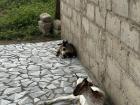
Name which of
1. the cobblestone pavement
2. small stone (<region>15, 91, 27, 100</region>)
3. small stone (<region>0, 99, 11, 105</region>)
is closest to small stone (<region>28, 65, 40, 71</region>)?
the cobblestone pavement

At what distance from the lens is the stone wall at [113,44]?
15.7 ft

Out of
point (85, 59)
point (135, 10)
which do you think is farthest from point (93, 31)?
point (135, 10)

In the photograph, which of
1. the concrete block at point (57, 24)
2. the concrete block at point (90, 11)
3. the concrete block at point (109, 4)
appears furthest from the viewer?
the concrete block at point (57, 24)

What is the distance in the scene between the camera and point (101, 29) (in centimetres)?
639

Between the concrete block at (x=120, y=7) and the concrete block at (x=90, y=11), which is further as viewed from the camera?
the concrete block at (x=90, y=11)

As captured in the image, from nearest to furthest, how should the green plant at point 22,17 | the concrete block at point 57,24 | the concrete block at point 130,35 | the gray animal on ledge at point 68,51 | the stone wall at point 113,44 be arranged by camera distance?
the concrete block at point 130,35
the stone wall at point 113,44
the gray animal on ledge at point 68,51
the concrete block at point 57,24
the green plant at point 22,17

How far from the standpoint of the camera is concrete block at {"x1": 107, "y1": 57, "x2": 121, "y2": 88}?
5.50 meters

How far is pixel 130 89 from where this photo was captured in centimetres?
498

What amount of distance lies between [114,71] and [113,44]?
495 millimetres

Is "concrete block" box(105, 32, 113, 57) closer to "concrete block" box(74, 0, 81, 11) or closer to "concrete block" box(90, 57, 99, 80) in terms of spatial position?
"concrete block" box(90, 57, 99, 80)

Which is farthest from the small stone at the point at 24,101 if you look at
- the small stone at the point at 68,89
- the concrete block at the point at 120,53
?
the concrete block at the point at 120,53

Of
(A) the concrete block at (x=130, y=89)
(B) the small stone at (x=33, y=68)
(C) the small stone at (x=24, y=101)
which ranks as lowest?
(C) the small stone at (x=24, y=101)

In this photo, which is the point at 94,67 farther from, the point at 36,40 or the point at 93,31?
the point at 36,40

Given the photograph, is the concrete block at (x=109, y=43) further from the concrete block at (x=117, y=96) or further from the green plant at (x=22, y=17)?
the green plant at (x=22, y=17)
